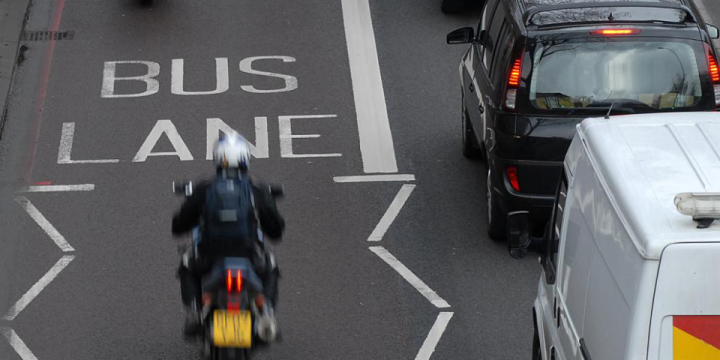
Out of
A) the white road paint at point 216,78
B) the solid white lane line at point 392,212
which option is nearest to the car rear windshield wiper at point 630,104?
the solid white lane line at point 392,212

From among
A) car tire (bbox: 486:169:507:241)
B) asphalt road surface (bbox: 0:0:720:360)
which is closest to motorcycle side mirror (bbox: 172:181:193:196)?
asphalt road surface (bbox: 0:0:720:360)

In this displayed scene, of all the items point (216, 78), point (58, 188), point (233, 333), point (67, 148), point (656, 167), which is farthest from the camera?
point (216, 78)

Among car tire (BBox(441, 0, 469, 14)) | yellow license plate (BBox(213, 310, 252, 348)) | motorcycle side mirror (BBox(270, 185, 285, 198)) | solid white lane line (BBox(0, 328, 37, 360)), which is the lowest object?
yellow license plate (BBox(213, 310, 252, 348))

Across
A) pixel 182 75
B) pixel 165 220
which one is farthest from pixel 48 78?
pixel 165 220

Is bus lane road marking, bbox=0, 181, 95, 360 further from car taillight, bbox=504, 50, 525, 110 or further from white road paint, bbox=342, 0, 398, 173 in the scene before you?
car taillight, bbox=504, 50, 525, 110

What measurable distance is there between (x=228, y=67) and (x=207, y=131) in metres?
1.92

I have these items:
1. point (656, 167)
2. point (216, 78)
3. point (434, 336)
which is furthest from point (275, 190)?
point (216, 78)

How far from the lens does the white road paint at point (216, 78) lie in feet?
48.6

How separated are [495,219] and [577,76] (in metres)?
1.51

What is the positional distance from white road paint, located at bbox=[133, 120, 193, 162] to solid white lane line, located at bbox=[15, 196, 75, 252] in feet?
4.13

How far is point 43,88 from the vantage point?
15000mm

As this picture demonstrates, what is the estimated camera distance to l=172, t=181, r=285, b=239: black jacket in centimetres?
875

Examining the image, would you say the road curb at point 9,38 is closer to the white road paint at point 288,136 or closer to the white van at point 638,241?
the white road paint at point 288,136

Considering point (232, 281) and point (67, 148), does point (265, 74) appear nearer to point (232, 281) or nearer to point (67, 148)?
point (67, 148)
